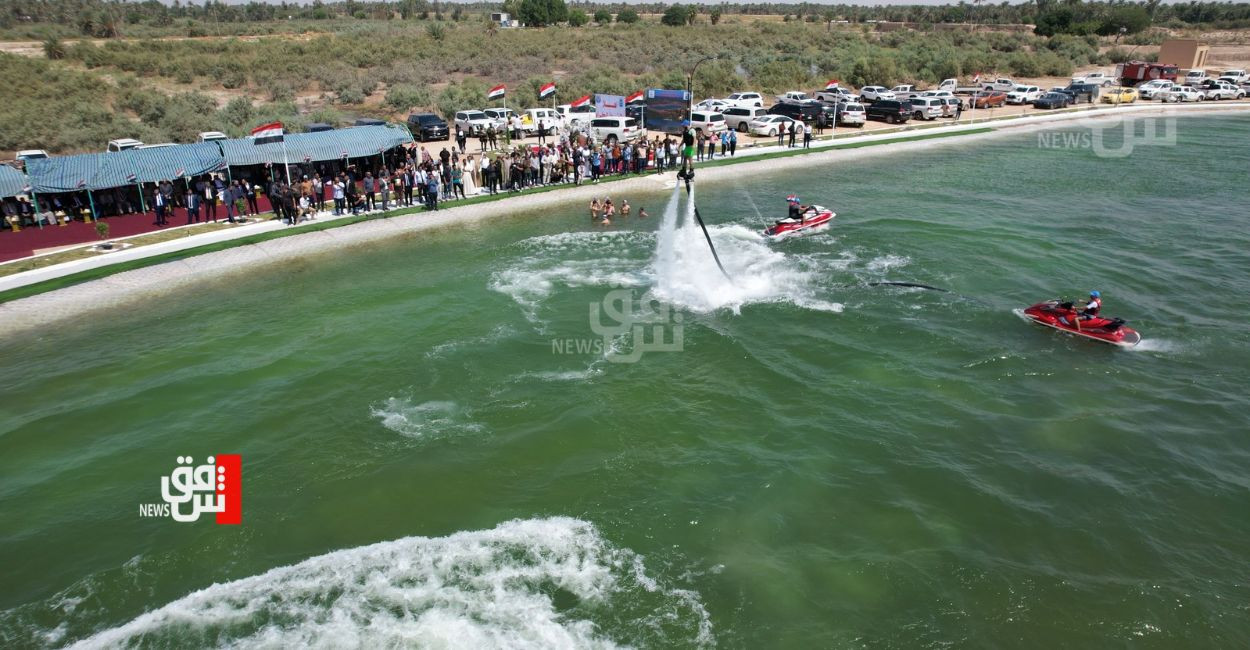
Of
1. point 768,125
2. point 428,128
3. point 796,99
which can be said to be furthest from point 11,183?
point 796,99

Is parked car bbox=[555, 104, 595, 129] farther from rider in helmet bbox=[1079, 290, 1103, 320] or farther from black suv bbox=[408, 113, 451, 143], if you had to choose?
rider in helmet bbox=[1079, 290, 1103, 320]

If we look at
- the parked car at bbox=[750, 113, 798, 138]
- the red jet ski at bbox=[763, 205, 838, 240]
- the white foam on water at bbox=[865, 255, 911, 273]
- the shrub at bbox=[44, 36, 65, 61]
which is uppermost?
the shrub at bbox=[44, 36, 65, 61]

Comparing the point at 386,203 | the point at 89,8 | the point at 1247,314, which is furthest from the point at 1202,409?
the point at 89,8

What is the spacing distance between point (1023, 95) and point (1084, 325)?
46708mm

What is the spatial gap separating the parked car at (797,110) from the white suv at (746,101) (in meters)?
1.38

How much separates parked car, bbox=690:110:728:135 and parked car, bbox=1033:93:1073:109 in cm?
3030

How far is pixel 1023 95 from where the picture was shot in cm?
5656

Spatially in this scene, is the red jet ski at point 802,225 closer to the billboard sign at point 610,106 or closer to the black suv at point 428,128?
the billboard sign at point 610,106

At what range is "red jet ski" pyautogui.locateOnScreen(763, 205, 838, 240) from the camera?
1011 inches

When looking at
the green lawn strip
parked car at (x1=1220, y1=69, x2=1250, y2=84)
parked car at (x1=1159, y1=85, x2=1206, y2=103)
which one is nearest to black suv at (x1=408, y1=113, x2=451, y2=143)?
the green lawn strip

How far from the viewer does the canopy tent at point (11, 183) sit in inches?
897

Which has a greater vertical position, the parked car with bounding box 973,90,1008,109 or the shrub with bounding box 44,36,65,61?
the shrub with bounding box 44,36,65,61

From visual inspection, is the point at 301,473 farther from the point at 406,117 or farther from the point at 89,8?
the point at 89,8

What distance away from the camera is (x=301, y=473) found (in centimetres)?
1339
